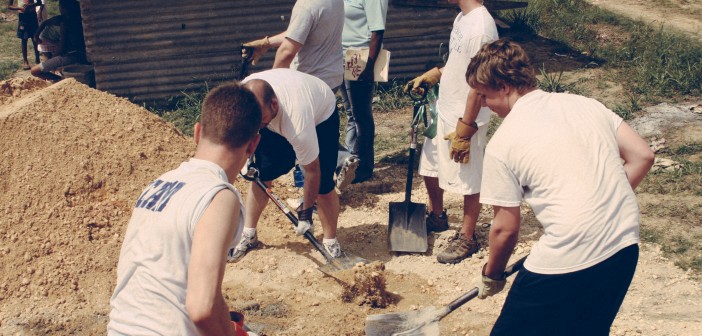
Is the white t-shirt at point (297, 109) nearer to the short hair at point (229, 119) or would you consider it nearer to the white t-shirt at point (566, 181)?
the white t-shirt at point (566, 181)

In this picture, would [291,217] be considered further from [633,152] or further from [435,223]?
[633,152]

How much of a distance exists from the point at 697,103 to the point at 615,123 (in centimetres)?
543

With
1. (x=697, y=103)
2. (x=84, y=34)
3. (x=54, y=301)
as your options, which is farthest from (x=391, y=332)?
(x=84, y=34)

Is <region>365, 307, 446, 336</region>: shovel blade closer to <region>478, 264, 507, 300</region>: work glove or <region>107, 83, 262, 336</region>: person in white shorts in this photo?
<region>478, 264, 507, 300</region>: work glove

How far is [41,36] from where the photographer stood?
9570 mm

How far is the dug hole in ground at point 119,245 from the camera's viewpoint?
16.9 feet

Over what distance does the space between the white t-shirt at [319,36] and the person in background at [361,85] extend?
0.46 metres

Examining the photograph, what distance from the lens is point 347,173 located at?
662cm

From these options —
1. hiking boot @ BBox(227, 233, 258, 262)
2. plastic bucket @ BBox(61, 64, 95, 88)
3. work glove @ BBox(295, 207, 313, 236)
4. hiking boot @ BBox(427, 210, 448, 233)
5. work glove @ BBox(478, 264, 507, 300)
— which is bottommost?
hiking boot @ BBox(227, 233, 258, 262)

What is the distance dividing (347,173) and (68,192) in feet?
7.07

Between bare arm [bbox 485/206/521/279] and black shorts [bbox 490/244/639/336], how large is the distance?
0.44 ft

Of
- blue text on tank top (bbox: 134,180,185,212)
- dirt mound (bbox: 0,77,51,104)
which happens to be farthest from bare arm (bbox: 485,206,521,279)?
dirt mound (bbox: 0,77,51,104)

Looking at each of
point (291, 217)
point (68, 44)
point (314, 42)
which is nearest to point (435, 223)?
point (291, 217)

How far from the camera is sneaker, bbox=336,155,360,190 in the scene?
21.7 feet
